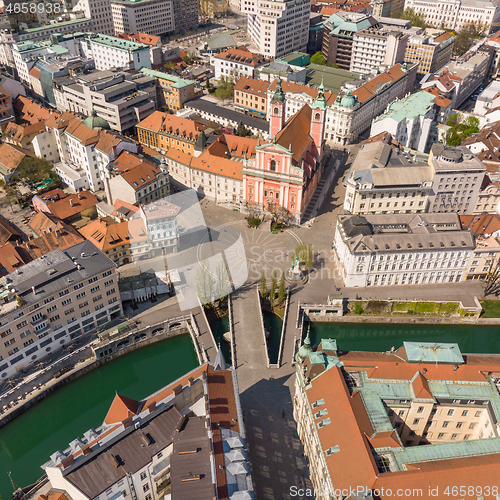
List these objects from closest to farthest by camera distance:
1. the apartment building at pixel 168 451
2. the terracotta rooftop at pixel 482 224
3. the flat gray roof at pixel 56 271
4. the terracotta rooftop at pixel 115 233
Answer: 1. the apartment building at pixel 168 451
2. the flat gray roof at pixel 56 271
3. the terracotta rooftop at pixel 115 233
4. the terracotta rooftop at pixel 482 224

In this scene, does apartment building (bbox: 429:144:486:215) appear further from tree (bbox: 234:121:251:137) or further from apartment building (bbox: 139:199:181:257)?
apartment building (bbox: 139:199:181:257)

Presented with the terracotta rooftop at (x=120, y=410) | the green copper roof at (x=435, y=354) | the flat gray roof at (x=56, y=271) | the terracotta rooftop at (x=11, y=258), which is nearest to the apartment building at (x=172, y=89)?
the terracotta rooftop at (x=11, y=258)

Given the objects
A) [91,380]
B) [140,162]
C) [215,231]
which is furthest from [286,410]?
[140,162]

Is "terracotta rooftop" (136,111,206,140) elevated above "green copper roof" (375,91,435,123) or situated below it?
below

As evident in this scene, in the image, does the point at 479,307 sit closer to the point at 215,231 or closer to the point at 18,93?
the point at 215,231

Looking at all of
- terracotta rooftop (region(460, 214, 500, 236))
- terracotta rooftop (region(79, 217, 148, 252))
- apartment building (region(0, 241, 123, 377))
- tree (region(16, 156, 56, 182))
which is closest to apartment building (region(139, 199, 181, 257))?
terracotta rooftop (region(79, 217, 148, 252))

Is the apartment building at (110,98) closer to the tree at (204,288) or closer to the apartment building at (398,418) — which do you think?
the tree at (204,288)
